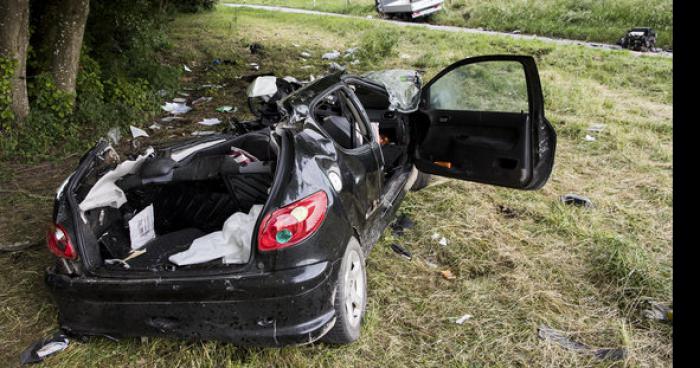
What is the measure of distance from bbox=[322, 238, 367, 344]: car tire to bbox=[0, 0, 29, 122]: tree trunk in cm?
498

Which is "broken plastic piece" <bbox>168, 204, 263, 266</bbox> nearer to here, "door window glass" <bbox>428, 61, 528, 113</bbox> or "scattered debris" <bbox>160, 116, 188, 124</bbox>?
"door window glass" <bbox>428, 61, 528, 113</bbox>

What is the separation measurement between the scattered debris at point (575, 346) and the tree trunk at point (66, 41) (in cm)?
620

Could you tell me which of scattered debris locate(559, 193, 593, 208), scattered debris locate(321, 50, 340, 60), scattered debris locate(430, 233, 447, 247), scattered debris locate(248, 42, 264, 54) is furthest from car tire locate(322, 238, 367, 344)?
scattered debris locate(248, 42, 264, 54)

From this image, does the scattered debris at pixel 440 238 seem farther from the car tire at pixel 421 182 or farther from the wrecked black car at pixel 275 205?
the car tire at pixel 421 182

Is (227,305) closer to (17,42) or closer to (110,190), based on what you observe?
(110,190)

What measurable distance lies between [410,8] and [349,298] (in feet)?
50.3

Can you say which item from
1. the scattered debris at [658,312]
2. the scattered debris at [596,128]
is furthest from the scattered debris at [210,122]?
the scattered debris at [658,312]

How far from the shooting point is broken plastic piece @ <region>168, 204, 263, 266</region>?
2.66m

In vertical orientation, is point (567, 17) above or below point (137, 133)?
above

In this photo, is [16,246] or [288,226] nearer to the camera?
[288,226]

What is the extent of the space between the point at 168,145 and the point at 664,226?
387 cm

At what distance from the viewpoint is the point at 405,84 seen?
15.5ft

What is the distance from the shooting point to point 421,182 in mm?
4887

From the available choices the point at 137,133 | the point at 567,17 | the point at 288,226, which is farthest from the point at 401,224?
the point at 567,17
